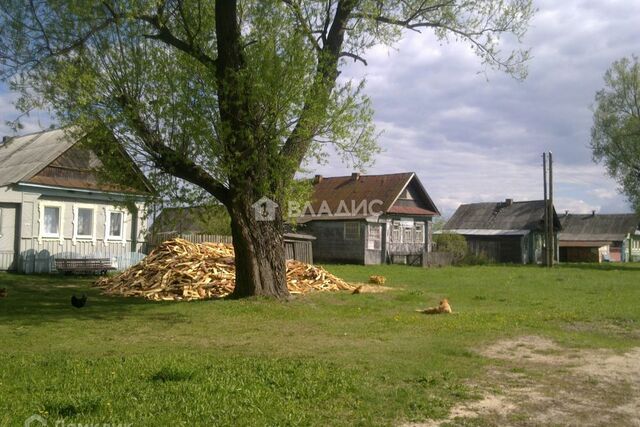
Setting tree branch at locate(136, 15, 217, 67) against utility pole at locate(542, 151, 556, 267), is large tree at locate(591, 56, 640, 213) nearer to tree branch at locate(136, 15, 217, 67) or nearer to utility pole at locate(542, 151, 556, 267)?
utility pole at locate(542, 151, 556, 267)

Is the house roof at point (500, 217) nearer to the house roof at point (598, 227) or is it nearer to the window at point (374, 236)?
the window at point (374, 236)

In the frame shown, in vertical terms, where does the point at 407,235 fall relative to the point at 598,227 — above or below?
below

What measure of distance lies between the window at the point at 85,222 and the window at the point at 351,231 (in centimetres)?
1946

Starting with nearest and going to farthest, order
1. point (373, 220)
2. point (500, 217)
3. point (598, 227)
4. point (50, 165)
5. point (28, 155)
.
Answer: point (50, 165), point (28, 155), point (373, 220), point (500, 217), point (598, 227)

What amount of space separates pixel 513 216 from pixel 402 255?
19.9 meters

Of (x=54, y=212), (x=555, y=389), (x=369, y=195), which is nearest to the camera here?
(x=555, y=389)

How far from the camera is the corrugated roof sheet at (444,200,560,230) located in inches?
2199

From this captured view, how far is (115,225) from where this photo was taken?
2680 centimetres

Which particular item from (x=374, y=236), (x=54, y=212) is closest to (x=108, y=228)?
(x=54, y=212)

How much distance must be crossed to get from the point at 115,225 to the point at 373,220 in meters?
18.8

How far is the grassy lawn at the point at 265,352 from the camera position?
593cm

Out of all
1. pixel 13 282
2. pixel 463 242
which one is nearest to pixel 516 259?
pixel 463 242

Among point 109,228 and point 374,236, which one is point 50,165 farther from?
point 374,236

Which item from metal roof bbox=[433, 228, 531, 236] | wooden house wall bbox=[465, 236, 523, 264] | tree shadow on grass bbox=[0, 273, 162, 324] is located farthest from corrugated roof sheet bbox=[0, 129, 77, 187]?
wooden house wall bbox=[465, 236, 523, 264]
